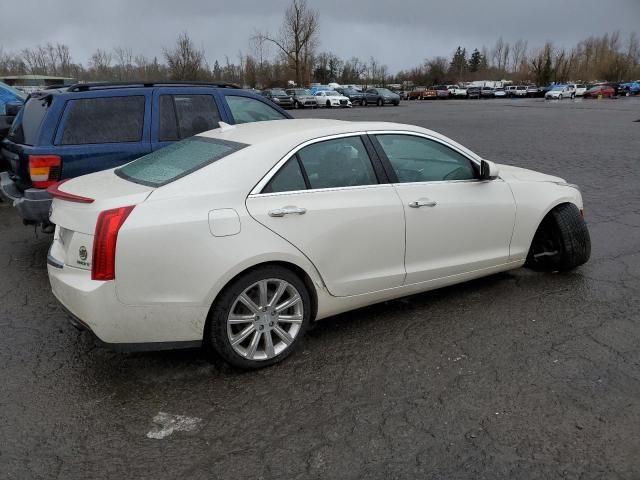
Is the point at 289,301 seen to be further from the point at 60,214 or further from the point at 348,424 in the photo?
the point at 60,214

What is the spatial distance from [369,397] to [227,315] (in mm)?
985

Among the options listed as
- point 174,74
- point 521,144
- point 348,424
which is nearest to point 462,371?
point 348,424

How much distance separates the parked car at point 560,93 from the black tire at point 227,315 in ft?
213

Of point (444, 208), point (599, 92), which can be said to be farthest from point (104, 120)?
point (599, 92)

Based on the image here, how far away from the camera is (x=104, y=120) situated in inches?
222

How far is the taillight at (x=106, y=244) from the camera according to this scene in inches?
120

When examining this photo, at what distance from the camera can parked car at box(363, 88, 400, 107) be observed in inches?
1841

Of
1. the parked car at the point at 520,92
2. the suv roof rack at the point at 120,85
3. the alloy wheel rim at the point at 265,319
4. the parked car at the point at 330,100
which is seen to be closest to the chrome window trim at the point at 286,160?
the alloy wheel rim at the point at 265,319

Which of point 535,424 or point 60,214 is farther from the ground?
point 60,214

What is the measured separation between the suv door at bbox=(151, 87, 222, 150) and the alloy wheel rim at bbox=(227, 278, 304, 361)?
3.06 metres

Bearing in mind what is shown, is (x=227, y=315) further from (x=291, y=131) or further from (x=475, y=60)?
(x=475, y=60)

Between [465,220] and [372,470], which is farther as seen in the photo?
[465,220]

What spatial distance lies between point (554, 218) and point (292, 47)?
70.3 meters

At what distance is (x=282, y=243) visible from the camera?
3.40 m
